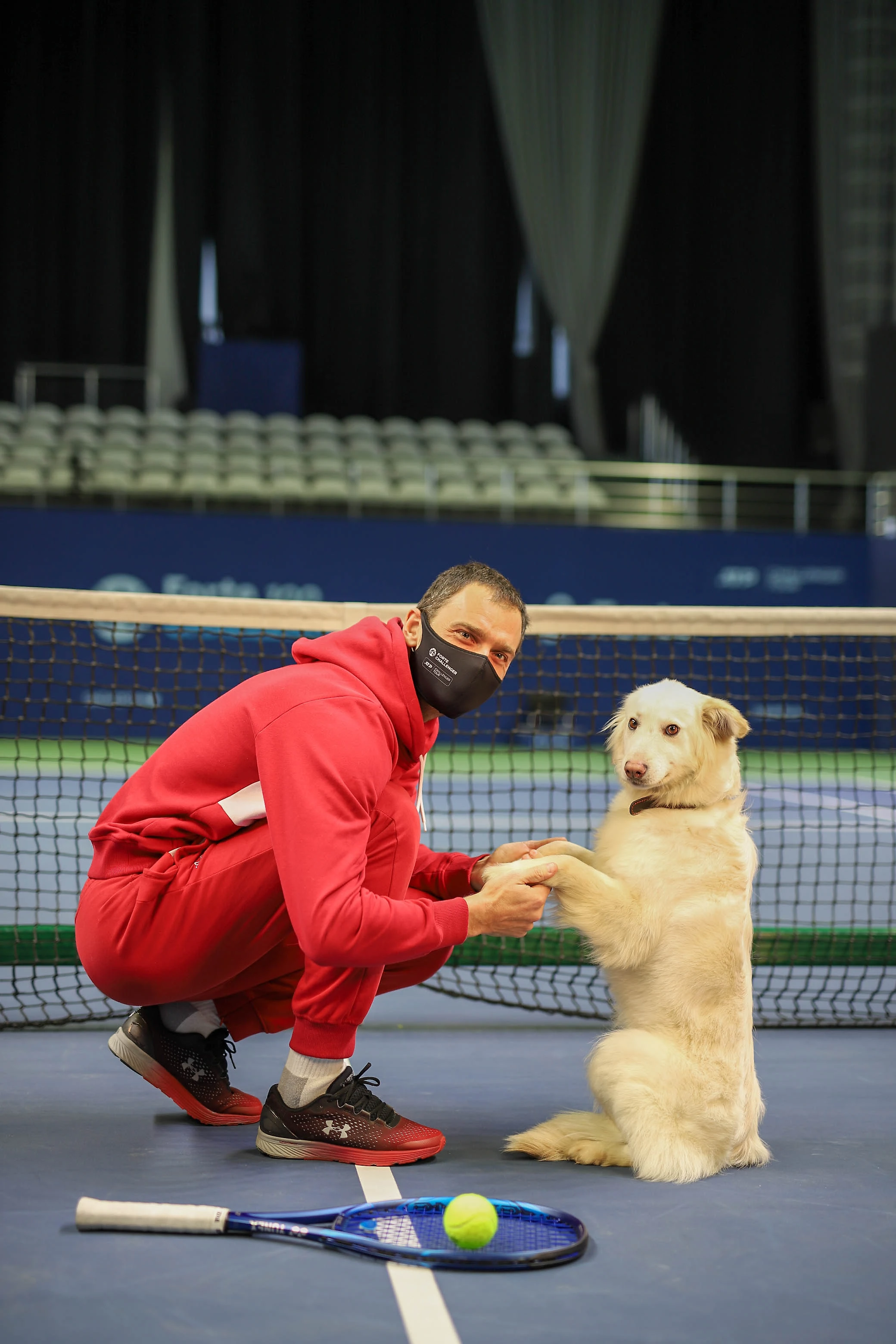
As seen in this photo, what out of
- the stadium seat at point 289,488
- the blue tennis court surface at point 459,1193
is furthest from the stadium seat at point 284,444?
the blue tennis court surface at point 459,1193

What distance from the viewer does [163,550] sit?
42.3ft

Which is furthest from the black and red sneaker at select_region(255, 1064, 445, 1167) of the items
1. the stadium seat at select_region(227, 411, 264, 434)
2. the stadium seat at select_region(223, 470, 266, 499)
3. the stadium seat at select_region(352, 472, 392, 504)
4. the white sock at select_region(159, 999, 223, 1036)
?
the stadium seat at select_region(227, 411, 264, 434)

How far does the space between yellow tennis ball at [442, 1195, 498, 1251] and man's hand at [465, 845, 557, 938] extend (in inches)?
22.3

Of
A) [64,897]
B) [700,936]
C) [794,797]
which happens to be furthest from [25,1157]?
[794,797]

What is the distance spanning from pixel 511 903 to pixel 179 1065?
3.00 ft

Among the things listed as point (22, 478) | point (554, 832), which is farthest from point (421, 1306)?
point (22, 478)

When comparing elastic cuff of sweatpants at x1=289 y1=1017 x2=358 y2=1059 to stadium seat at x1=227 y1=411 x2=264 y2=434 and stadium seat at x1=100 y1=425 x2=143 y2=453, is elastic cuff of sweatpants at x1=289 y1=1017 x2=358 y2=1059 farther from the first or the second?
stadium seat at x1=227 y1=411 x2=264 y2=434

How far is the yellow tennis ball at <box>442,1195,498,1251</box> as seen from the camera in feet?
6.95

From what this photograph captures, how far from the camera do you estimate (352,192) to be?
18.8 metres

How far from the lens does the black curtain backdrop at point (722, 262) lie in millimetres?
18875

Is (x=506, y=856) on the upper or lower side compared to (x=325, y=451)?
lower

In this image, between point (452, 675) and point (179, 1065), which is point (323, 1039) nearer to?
point (179, 1065)

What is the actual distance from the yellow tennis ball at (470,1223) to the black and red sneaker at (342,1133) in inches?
19.2

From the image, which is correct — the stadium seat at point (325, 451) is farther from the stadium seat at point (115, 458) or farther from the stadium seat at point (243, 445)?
the stadium seat at point (115, 458)
